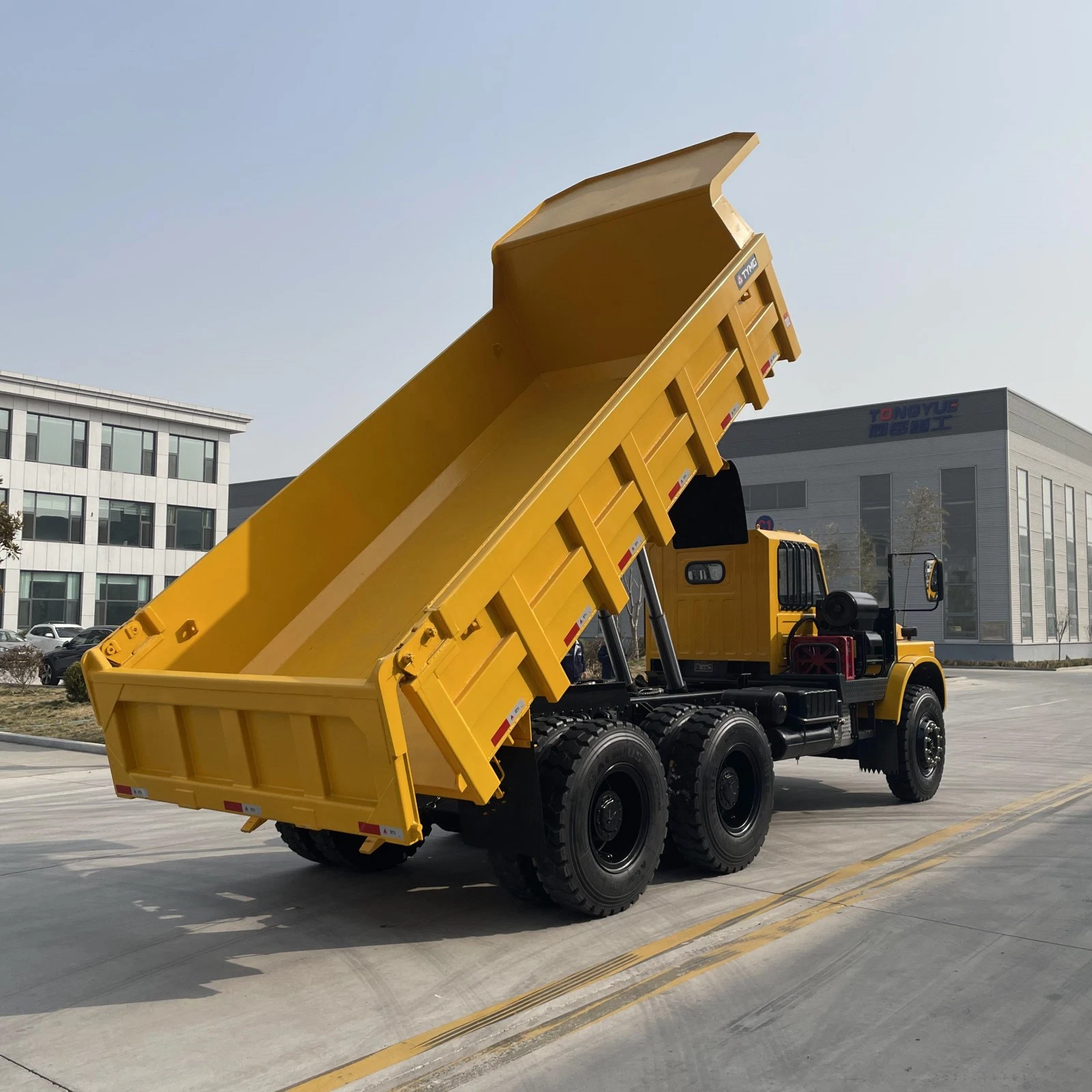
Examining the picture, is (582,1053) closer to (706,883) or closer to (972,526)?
(706,883)

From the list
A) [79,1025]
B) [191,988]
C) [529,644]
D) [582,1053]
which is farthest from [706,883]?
[79,1025]

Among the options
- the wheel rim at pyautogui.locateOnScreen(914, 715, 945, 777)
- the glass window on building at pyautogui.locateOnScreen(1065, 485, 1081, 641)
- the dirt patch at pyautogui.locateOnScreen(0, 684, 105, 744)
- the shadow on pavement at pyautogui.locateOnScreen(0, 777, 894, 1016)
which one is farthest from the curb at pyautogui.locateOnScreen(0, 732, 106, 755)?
the glass window on building at pyautogui.locateOnScreen(1065, 485, 1081, 641)

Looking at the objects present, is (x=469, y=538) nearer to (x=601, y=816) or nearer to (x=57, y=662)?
(x=601, y=816)

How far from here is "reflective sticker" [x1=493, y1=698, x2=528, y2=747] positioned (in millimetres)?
5531

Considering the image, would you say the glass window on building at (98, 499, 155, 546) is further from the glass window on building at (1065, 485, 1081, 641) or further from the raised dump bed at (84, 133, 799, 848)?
the glass window on building at (1065, 485, 1081, 641)

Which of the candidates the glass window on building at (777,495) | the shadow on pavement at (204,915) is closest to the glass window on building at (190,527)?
the glass window on building at (777,495)

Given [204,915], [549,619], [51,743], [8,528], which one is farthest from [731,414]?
[8,528]

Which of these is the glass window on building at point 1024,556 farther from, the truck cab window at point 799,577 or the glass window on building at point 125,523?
the truck cab window at point 799,577

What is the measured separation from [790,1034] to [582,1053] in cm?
92

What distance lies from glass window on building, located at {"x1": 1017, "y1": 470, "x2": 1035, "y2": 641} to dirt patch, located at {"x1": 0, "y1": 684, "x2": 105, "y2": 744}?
1723 inches

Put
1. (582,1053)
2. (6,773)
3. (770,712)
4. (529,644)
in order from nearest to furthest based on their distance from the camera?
(582,1053) < (529,644) < (770,712) < (6,773)

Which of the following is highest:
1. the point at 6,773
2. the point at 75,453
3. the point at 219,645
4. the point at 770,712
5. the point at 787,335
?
the point at 75,453

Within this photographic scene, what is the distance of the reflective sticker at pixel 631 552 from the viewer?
6.58 m

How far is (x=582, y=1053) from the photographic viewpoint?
14.1 ft
